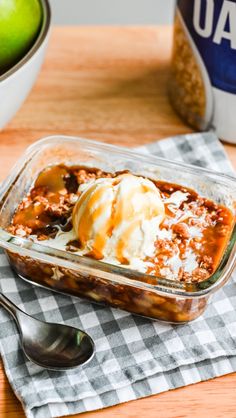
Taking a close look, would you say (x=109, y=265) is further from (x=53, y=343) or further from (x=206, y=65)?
(x=206, y=65)

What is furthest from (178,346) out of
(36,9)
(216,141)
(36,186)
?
(36,9)

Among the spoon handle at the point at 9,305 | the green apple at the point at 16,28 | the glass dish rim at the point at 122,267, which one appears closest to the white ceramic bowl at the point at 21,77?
the green apple at the point at 16,28

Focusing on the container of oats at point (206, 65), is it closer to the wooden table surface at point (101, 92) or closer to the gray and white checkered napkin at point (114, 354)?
the wooden table surface at point (101, 92)

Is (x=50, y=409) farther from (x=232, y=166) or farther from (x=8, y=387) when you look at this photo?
(x=232, y=166)

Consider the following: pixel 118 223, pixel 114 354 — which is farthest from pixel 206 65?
pixel 114 354

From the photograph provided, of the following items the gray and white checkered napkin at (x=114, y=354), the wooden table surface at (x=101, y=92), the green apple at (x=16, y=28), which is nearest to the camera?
the gray and white checkered napkin at (x=114, y=354)

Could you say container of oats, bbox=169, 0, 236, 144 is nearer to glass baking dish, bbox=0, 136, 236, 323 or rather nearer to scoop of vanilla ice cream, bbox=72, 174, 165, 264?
glass baking dish, bbox=0, 136, 236, 323

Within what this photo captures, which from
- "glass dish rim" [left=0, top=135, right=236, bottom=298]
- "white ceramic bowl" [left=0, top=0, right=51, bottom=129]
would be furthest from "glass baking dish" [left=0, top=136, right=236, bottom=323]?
"white ceramic bowl" [left=0, top=0, right=51, bottom=129]
